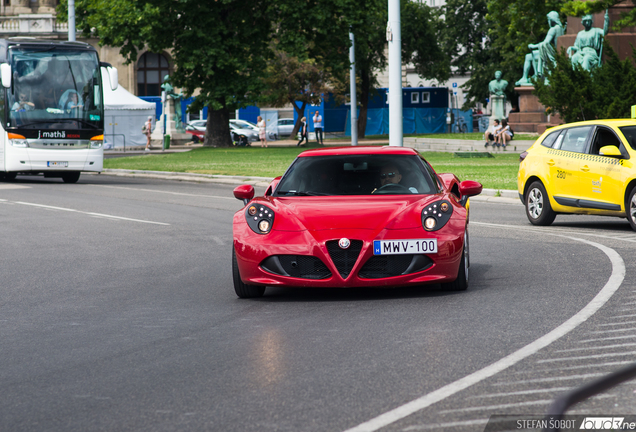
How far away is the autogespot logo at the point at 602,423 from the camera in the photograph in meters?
3.77

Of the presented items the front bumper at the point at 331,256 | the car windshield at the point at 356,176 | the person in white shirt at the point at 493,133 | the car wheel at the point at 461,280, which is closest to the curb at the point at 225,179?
the car windshield at the point at 356,176

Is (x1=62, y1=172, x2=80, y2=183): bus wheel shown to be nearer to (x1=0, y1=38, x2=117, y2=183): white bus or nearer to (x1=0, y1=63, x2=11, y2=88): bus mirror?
(x1=0, y1=38, x2=117, y2=183): white bus

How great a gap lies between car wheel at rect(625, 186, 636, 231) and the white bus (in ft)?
54.4

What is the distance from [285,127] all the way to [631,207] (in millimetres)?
54845

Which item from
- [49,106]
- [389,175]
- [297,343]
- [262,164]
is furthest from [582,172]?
[262,164]

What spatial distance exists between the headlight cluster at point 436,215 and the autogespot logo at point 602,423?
381 cm

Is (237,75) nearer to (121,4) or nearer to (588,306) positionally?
(121,4)

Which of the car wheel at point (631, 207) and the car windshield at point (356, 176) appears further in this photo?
the car wheel at point (631, 207)

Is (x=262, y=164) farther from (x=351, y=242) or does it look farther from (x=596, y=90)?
(x=351, y=242)

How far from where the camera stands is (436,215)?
26.0 ft

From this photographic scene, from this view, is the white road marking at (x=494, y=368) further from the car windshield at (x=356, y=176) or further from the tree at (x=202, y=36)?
the tree at (x=202, y=36)

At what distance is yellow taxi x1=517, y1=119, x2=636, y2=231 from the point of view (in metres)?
12.9

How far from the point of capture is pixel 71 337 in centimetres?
669

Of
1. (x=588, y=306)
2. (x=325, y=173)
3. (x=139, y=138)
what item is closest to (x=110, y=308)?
(x=325, y=173)
